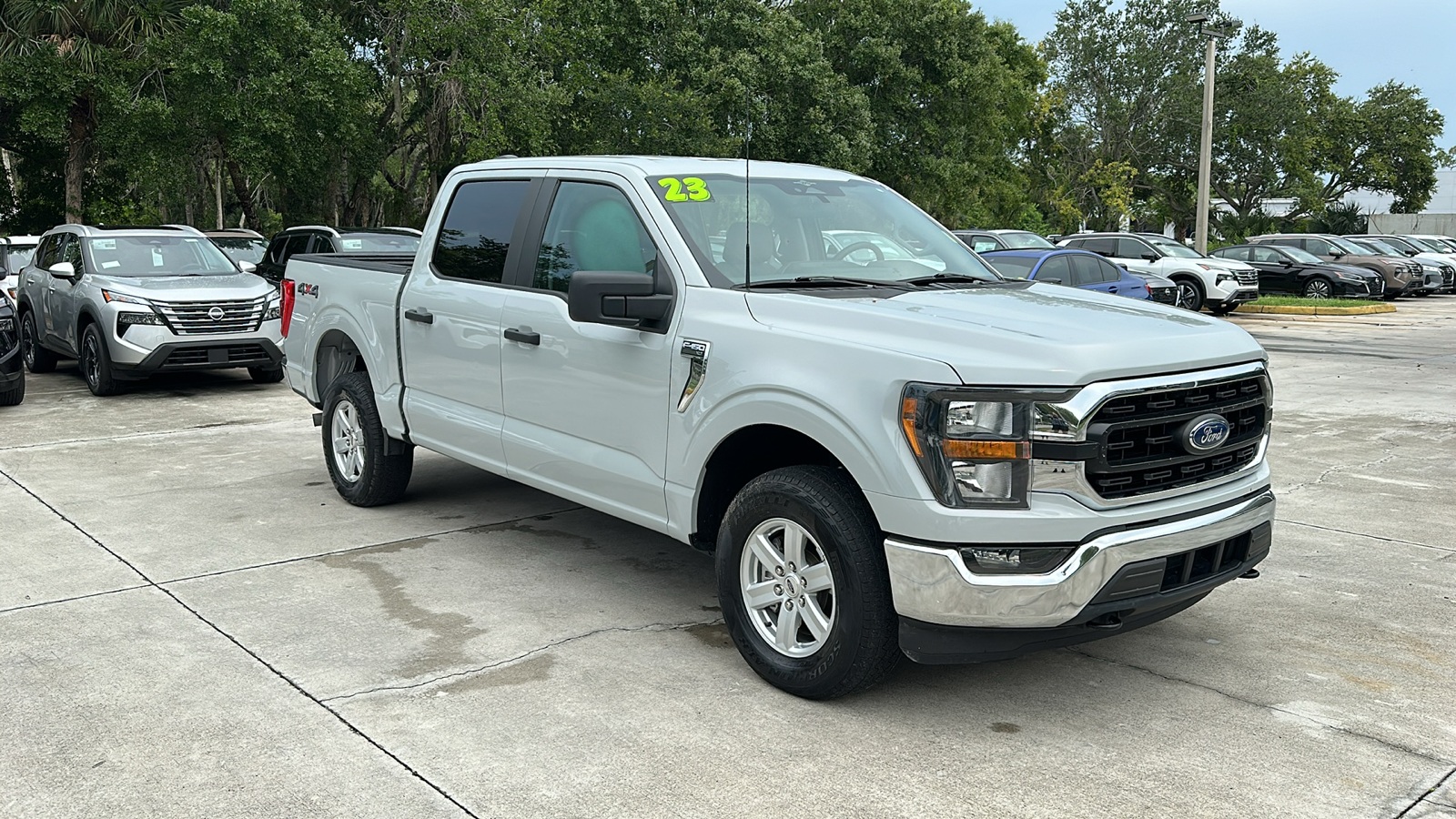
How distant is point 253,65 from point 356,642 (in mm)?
20274

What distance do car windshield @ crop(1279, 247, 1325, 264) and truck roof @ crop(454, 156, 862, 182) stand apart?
2624cm

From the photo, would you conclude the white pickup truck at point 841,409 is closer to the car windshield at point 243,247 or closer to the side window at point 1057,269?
the side window at point 1057,269

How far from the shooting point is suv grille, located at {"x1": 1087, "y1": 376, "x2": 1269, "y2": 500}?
387 cm

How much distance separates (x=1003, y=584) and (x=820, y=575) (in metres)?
0.69

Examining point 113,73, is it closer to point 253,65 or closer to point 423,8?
point 253,65

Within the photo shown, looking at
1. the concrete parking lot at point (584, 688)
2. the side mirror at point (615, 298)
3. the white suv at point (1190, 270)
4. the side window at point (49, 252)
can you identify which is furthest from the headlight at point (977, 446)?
the white suv at point (1190, 270)

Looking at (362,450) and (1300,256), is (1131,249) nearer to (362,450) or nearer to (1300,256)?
(1300,256)

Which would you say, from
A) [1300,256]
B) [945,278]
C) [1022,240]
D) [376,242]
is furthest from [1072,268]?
[1300,256]

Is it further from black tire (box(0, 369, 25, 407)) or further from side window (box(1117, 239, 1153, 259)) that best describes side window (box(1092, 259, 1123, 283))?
black tire (box(0, 369, 25, 407))

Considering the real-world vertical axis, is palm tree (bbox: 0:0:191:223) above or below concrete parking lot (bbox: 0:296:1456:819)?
above

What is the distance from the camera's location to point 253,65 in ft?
73.3

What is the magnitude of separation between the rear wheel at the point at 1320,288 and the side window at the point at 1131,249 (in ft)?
18.8

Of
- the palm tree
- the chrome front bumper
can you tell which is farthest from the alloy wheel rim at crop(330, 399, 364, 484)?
the palm tree

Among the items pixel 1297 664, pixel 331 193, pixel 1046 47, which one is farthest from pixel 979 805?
pixel 1046 47
